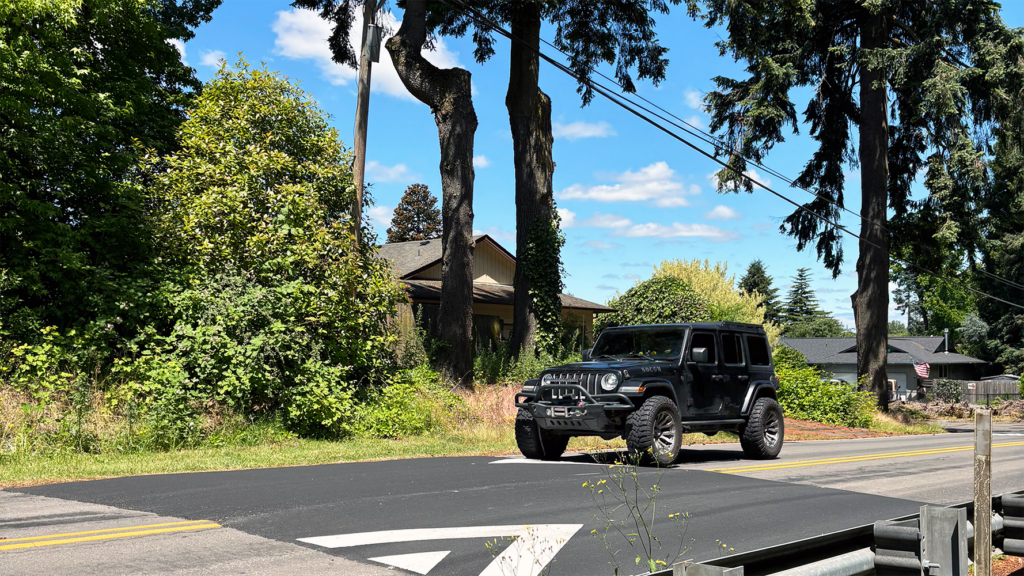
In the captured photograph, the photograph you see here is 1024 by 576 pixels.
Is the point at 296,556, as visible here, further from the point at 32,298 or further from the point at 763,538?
the point at 32,298

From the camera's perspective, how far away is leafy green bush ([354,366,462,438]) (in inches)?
645

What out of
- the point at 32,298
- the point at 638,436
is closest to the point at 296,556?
the point at 638,436

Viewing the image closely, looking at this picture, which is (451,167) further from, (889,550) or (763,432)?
(889,550)

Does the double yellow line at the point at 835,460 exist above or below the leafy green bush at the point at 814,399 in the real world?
below

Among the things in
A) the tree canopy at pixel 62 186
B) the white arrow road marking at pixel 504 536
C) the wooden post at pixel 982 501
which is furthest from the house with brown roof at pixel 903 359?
the wooden post at pixel 982 501

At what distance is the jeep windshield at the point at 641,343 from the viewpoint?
1332 cm

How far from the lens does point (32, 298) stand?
15.1 meters

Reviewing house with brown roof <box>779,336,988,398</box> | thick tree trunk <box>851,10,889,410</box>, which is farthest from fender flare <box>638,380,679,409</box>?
house with brown roof <box>779,336,988,398</box>

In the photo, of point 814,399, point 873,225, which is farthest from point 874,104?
point 814,399

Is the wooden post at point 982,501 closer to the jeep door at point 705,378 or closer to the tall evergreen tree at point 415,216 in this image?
the jeep door at point 705,378

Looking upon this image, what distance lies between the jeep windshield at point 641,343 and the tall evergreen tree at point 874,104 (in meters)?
13.5

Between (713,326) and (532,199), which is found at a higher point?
(532,199)

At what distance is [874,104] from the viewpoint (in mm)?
29047

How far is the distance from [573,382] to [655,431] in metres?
1.44
